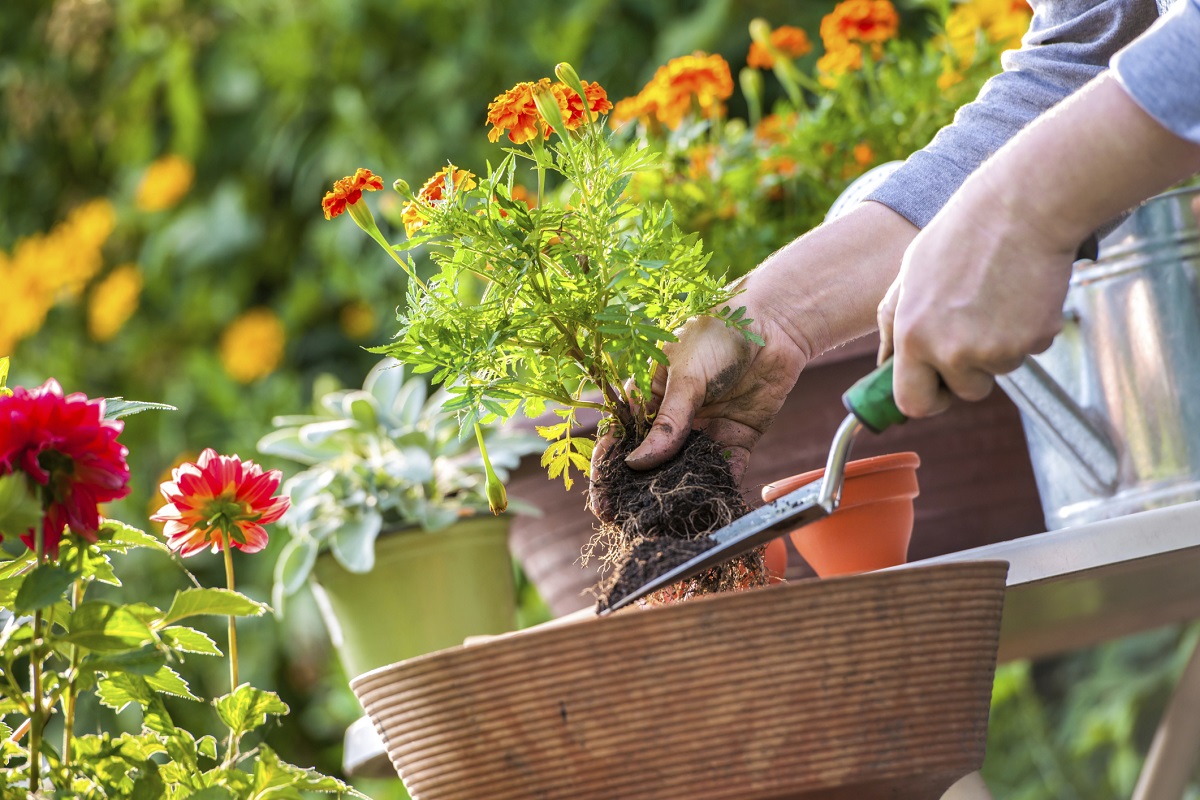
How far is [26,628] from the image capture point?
71 centimetres

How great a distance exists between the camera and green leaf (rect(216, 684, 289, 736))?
2.46 feet

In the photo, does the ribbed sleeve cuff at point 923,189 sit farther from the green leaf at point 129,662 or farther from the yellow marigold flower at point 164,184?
the yellow marigold flower at point 164,184

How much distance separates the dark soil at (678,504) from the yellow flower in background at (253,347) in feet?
6.06

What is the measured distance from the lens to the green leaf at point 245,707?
75cm

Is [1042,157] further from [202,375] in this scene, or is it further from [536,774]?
[202,375]

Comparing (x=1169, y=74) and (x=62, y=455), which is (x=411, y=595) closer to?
(x=62, y=455)

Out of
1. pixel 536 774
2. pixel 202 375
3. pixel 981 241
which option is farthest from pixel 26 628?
pixel 202 375

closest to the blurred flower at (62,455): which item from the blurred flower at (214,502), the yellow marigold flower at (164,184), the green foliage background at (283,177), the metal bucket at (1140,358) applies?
the blurred flower at (214,502)

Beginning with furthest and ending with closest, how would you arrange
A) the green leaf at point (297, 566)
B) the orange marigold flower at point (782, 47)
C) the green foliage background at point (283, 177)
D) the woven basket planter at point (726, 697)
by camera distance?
1. the green foliage background at point (283, 177)
2. the orange marigold flower at point (782, 47)
3. the green leaf at point (297, 566)
4. the woven basket planter at point (726, 697)

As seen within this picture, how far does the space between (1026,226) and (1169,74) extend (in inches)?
3.8

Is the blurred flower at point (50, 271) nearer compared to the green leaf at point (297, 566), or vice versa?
the green leaf at point (297, 566)

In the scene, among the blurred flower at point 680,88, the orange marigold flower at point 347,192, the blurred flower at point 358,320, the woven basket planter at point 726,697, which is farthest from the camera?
the blurred flower at point 358,320

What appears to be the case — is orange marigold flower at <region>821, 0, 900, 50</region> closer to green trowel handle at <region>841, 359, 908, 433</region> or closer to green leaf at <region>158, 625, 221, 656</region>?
green trowel handle at <region>841, 359, 908, 433</region>

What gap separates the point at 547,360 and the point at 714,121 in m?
0.74
